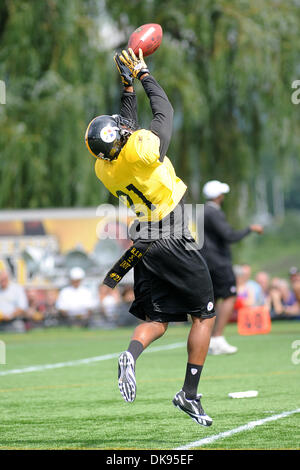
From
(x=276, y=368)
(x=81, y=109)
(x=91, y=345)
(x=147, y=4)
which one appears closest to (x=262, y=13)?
(x=147, y=4)

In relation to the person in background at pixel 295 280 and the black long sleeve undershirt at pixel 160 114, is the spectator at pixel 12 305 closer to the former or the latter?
the person in background at pixel 295 280

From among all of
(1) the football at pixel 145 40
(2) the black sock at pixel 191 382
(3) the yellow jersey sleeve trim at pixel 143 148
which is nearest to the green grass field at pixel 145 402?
(2) the black sock at pixel 191 382

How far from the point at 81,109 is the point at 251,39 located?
408 centimetres

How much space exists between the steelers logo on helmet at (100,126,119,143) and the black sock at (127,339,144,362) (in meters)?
1.35

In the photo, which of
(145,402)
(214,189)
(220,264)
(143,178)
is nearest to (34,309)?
(220,264)

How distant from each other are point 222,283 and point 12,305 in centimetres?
788

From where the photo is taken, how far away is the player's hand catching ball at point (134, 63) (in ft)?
20.5

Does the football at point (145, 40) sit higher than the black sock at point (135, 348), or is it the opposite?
the football at point (145, 40)

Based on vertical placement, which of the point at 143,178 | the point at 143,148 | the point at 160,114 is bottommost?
the point at 143,178

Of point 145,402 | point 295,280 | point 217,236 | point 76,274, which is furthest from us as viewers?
point 76,274

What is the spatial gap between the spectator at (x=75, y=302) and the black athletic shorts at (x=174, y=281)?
1274 cm

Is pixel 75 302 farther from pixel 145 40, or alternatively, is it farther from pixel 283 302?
pixel 145 40

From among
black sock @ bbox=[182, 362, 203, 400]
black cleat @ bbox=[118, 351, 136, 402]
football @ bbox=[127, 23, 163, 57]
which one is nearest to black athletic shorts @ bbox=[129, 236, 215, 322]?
black sock @ bbox=[182, 362, 203, 400]

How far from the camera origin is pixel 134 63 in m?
6.30
